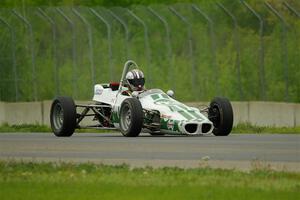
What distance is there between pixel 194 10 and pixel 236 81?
2595 millimetres

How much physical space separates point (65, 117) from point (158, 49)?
968 centimetres

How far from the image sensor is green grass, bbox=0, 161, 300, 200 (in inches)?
604

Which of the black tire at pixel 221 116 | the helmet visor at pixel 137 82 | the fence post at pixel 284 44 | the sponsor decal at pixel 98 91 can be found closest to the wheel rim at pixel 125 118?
the helmet visor at pixel 137 82

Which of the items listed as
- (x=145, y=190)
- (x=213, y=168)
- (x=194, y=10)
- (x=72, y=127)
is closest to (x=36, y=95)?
(x=194, y=10)

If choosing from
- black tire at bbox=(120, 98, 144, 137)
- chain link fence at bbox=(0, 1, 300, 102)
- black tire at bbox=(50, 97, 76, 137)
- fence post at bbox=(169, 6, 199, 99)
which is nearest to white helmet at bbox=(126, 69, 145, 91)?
black tire at bbox=(50, 97, 76, 137)

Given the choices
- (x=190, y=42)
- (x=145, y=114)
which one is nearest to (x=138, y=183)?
(x=145, y=114)

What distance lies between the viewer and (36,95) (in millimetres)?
39688

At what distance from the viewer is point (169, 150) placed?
23.4 metres

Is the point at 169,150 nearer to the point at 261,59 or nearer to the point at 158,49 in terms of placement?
the point at 261,59

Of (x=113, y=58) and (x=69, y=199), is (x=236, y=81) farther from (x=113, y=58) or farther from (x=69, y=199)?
(x=69, y=199)

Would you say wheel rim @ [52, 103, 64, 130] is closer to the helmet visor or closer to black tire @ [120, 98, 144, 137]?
the helmet visor

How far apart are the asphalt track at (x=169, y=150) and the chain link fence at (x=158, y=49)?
868 cm

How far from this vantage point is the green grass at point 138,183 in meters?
15.3

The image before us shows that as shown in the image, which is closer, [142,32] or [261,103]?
[261,103]
